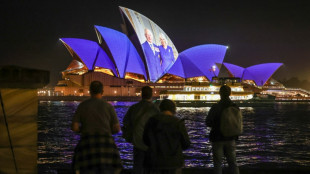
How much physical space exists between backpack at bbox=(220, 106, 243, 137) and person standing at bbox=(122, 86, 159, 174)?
104 cm

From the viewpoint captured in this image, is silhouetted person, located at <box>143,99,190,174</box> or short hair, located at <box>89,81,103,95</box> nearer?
silhouetted person, located at <box>143,99,190,174</box>

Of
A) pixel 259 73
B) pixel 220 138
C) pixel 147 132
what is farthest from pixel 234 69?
pixel 147 132

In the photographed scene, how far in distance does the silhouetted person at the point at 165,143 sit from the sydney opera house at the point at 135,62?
59.8m

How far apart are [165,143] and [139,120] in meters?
0.63

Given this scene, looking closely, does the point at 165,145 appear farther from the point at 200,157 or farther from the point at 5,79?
the point at 200,157

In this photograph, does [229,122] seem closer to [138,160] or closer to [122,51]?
[138,160]

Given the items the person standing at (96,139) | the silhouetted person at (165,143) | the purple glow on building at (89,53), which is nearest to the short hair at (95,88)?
the person standing at (96,139)

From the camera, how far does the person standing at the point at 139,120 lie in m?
3.62

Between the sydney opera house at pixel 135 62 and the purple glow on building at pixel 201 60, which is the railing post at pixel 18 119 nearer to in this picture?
the sydney opera house at pixel 135 62

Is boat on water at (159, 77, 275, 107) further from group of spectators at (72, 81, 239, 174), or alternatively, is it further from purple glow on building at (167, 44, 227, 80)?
group of spectators at (72, 81, 239, 174)

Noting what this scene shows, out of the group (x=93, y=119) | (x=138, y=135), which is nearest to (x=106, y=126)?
(x=93, y=119)

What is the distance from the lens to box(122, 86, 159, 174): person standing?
3619 mm

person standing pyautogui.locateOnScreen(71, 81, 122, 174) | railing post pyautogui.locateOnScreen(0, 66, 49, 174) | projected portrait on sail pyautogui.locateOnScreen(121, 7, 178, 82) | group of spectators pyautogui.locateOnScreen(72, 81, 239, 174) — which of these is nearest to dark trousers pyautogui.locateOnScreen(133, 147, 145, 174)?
group of spectators pyautogui.locateOnScreen(72, 81, 239, 174)

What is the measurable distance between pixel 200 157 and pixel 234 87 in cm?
4097
